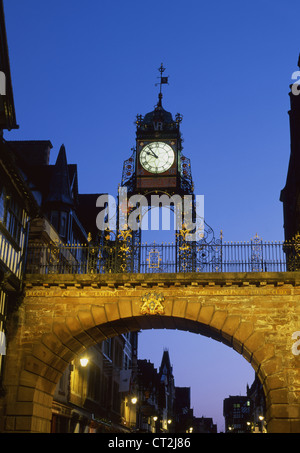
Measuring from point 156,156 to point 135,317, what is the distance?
7997 millimetres

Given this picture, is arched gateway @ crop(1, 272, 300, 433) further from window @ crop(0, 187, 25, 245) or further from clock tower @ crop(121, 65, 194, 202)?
clock tower @ crop(121, 65, 194, 202)

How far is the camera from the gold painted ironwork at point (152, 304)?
2086 centimetres

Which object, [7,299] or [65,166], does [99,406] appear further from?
[7,299]

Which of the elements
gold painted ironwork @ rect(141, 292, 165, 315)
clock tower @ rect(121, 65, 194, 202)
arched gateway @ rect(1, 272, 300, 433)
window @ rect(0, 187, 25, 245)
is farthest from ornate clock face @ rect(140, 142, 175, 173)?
gold painted ironwork @ rect(141, 292, 165, 315)

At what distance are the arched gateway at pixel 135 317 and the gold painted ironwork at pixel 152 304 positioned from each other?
0.11 feet

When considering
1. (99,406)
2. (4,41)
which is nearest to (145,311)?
(4,41)

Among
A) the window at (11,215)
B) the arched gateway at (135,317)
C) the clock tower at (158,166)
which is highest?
the clock tower at (158,166)

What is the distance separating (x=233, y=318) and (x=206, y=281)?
1497 mm

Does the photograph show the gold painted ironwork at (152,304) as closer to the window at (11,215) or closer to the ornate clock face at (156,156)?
the window at (11,215)

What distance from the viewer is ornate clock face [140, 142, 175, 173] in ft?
86.9

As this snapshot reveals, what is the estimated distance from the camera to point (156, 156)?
26.6 metres

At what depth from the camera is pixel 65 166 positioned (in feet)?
106

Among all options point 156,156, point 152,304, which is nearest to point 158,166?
point 156,156

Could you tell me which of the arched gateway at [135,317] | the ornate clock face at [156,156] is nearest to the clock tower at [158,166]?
the ornate clock face at [156,156]
